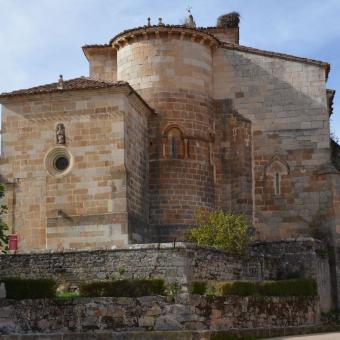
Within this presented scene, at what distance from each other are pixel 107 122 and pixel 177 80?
400cm

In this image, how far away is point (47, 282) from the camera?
1855 centimetres

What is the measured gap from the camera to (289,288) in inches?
822

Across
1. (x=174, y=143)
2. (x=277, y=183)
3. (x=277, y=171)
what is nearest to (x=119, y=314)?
(x=174, y=143)

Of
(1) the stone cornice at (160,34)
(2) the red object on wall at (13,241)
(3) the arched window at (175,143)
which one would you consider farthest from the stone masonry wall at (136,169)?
(2) the red object on wall at (13,241)

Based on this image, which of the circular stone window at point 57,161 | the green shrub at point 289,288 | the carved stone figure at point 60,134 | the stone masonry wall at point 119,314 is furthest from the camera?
the carved stone figure at point 60,134

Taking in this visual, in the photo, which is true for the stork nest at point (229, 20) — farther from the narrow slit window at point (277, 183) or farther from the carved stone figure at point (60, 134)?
the carved stone figure at point (60, 134)

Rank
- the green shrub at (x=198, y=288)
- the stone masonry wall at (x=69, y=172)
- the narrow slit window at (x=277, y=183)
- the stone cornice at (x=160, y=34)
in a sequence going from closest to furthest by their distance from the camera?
the green shrub at (x=198, y=288) < the stone masonry wall at (x=69, y=172) < the stone cornice at (x=160, y=34) < the narrow slit window at (x=277, y=183)

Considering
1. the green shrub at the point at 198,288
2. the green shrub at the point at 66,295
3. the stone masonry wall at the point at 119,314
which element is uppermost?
the green shrub at the point at 198,288

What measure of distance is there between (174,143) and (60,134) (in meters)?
4.34

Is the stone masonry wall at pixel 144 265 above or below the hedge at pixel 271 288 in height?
above

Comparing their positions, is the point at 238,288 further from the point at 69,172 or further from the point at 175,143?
the point at 175,143

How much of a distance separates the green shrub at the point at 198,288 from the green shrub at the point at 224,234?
308cm

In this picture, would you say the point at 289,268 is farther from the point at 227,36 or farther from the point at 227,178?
the point at 227,36

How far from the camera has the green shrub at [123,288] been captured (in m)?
17.9
